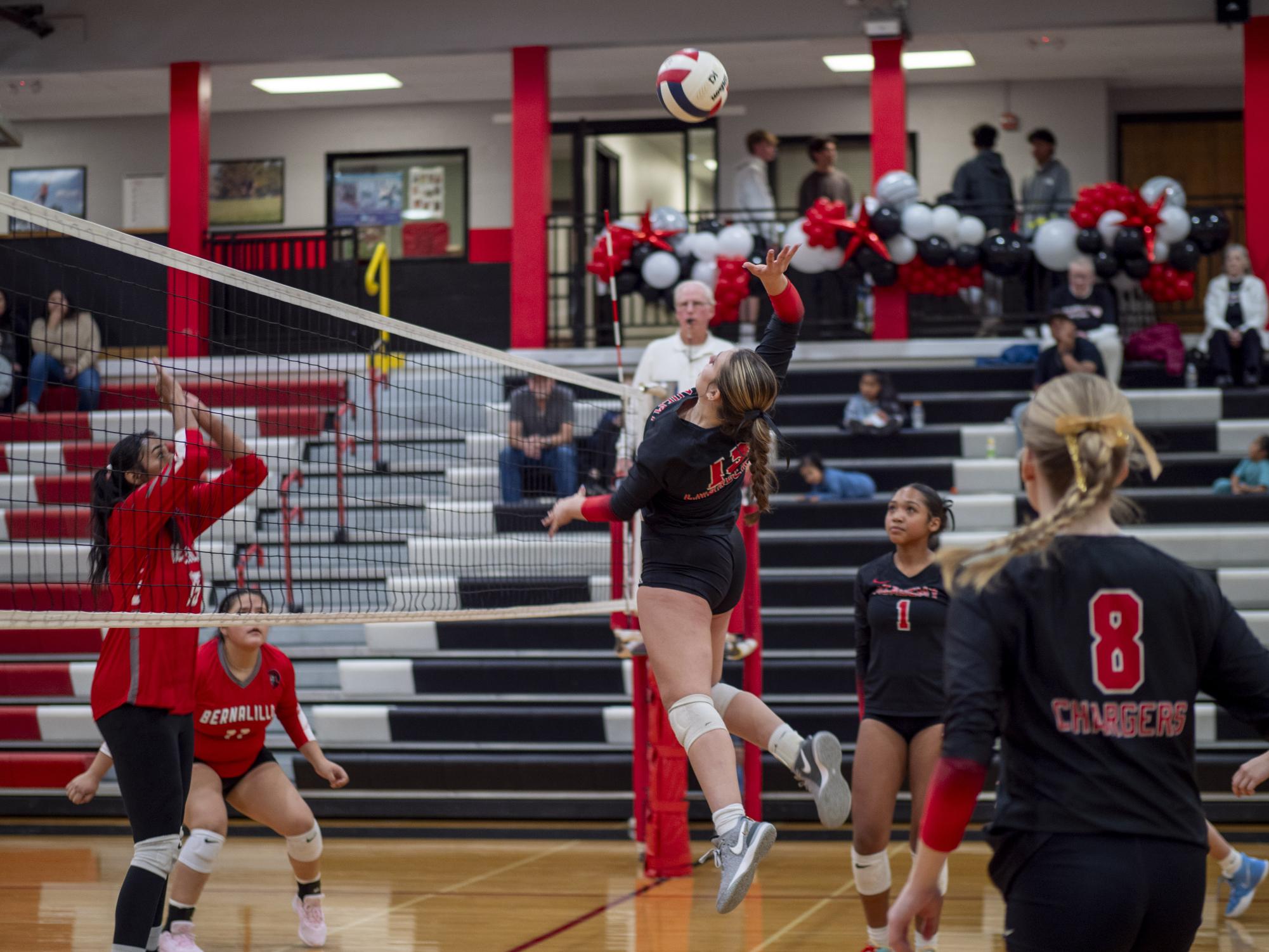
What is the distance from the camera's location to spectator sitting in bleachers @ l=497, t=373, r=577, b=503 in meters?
7.72

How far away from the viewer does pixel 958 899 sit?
6.39 metres

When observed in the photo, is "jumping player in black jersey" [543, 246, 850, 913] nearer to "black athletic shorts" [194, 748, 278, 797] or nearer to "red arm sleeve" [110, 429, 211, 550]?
"red arm sleeve" [110, 429, 211, 550]

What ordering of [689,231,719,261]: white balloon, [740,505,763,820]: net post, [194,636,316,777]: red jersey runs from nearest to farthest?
[194,636,316,777]: red jersey, [740,505,763,820]: net post, [689,231,719,261]: white balloon

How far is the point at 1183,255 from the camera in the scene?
A: 11688 mm

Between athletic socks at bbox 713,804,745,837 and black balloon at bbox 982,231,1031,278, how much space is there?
881 cm

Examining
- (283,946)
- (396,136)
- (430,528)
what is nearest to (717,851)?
(283,946)

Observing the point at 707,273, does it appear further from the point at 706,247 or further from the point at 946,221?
the point at 946,221

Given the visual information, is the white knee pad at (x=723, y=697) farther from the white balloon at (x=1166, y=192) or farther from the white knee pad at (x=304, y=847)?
the white balloon at (x=1166, y=192)

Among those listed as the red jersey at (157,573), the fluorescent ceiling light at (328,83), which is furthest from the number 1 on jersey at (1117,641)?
the fluorescent ceiling light at (328,83)

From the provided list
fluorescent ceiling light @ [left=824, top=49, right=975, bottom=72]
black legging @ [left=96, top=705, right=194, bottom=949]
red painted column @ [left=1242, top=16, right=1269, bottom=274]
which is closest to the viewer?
black legging @ [left=96, top=705, right=194, bottom=949]

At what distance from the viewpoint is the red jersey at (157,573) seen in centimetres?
432

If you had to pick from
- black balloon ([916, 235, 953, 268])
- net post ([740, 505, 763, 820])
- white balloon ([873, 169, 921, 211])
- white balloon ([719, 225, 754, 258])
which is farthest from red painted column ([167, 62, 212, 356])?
net post ([740, 505, 763, 820])

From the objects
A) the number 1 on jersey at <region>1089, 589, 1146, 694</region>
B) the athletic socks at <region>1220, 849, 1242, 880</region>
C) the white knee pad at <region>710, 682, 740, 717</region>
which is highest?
the number 1 on jersey at <region>1089, 589, 1146, 694</region>

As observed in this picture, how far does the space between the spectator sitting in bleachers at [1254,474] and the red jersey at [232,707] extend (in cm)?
693
